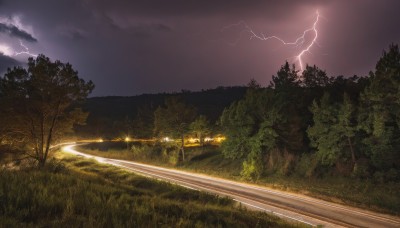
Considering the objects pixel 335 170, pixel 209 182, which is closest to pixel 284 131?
pixel 335 170

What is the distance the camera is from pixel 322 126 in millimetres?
34906

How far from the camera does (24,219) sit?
7926 mm

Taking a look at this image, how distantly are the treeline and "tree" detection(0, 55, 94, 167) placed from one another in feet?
69.3

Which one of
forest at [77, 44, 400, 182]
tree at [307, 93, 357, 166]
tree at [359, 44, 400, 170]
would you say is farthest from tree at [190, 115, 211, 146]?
tree at [359, 44, 400, 170]

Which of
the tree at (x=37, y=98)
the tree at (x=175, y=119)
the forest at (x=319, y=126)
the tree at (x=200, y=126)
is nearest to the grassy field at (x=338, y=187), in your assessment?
Result: the forest at (x=319, y=126)

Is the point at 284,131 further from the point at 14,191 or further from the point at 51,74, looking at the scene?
the point at 14,191

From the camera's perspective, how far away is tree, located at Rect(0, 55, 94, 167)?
35281mm

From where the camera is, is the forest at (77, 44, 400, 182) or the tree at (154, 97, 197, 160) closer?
the forest at (77, 44, 400, 182)

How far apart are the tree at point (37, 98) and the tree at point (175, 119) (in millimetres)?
23449

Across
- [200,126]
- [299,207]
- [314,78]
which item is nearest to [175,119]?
[200,126]

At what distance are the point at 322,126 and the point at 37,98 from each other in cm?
3013

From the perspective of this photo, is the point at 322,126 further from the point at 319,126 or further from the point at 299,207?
the point at 299,207

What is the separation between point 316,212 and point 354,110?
576 inches

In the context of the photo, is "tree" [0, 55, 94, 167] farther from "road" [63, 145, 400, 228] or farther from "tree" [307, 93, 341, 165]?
"tree" [307, 93, 341, 165]
